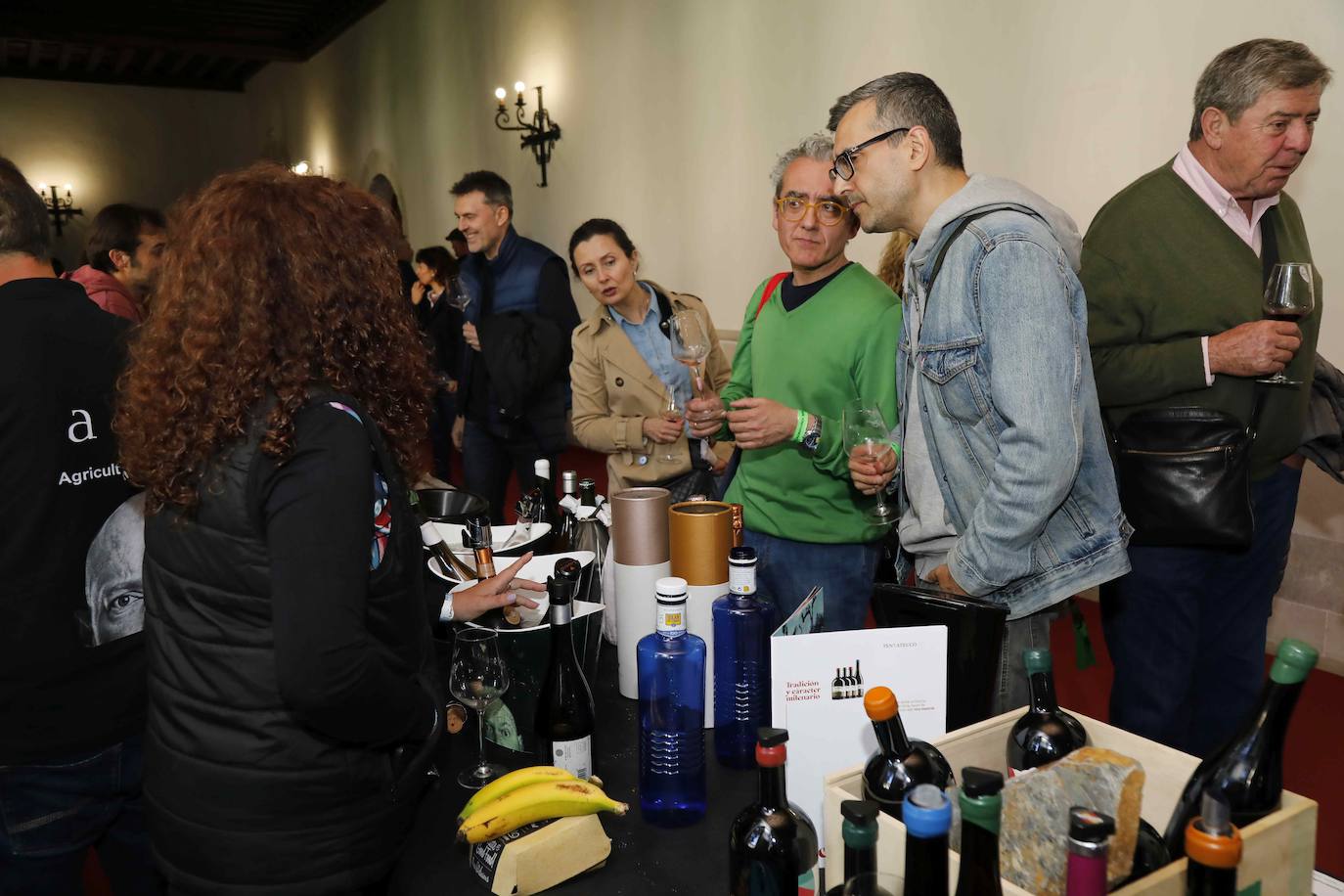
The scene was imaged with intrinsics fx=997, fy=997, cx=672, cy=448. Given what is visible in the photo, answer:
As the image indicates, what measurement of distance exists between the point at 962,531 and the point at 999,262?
0.46m

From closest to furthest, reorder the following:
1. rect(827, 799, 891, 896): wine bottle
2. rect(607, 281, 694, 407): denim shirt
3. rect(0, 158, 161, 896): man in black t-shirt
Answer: rect(827, 799, 891, 896): wine bottle, rect(0, 158, 161, 896): man in black t-shirt, rect(607, 281, 694, 407): denim shirt

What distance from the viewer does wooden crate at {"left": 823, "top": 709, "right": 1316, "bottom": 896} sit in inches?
33.5

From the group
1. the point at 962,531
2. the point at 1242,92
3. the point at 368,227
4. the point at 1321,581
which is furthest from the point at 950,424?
the point at 1321,581

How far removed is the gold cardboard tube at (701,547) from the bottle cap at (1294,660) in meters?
0.73

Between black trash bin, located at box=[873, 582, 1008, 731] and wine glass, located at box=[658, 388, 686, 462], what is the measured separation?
4.48ft

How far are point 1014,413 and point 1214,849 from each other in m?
0.92

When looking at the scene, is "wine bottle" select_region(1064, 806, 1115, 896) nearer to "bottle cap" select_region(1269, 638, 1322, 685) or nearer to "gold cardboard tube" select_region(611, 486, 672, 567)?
"bottle cap" select_region(1269, 638, 1322, 685)

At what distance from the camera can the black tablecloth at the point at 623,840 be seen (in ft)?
3.72

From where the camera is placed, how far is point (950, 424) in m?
1.67

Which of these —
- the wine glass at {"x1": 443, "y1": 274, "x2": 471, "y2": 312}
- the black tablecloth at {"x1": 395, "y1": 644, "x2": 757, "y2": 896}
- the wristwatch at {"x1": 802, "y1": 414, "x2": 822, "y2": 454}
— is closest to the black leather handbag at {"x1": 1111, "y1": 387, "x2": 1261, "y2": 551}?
the wristwatch at {"x1": 802, "y1": 414, "x2": 822, "y2": 454}

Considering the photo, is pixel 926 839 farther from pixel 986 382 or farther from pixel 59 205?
pixel 59 205

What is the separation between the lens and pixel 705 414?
2232mm

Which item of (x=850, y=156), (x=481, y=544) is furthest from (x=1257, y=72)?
(x=481, y=544)

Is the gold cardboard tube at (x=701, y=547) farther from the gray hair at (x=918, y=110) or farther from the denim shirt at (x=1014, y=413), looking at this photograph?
the gray hair at (x=918, y=110)
